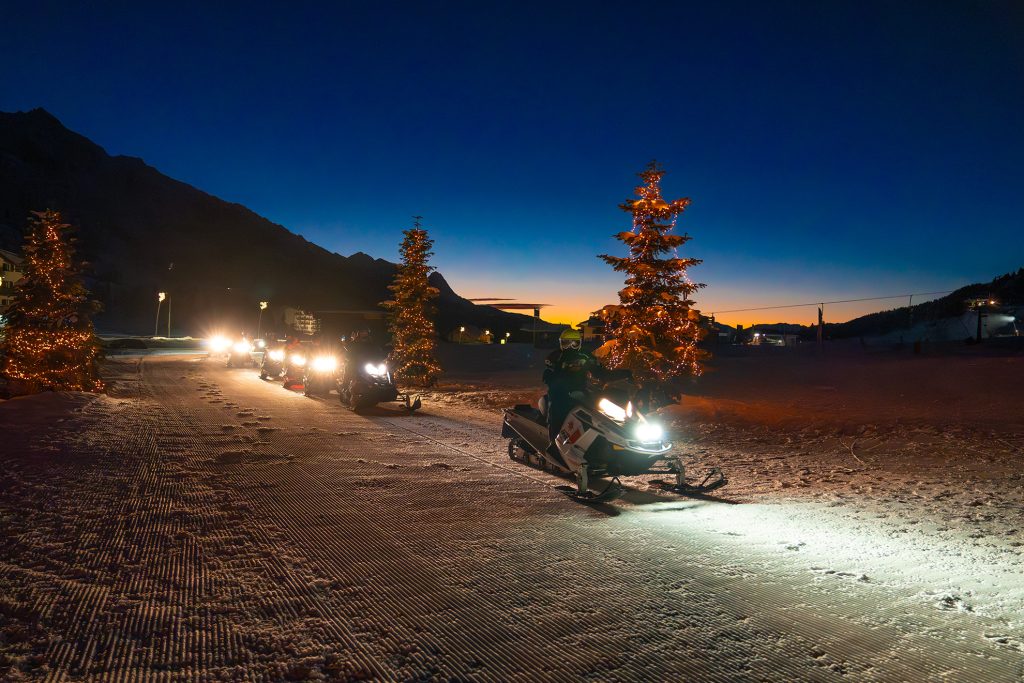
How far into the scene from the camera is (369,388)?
637 inches

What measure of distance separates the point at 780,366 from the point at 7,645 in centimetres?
3295

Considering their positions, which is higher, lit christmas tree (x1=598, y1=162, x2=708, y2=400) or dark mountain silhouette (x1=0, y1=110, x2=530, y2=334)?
dark mountain silhouette (x1=0, y1=110, x2=530, y2=334)

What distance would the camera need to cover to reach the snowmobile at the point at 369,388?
1617 centimetres

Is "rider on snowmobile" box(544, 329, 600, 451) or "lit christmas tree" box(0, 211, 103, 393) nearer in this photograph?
"rider on snowmobile" box(544, 329, 600, 451)

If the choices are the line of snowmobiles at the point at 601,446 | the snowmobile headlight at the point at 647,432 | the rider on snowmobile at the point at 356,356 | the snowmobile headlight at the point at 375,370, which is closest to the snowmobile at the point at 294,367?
the rider on snowmobile at the point at 356,356

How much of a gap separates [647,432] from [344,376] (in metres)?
11.3

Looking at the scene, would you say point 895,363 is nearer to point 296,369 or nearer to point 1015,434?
point 1015,434

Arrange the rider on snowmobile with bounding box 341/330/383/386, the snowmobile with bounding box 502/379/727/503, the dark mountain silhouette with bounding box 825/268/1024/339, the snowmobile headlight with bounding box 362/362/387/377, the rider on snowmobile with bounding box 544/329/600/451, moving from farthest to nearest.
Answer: the dark mountain silhouette with bounding box 825/268/1024/339
the rider on snowmobile with bounding box 341/330/383/386
the snowmobile headlight with bounding box 362/362/387/377
the rider on snowmobile with bounding box 544/329/600/451
the snowmobile with bounding box 502/379/727/503

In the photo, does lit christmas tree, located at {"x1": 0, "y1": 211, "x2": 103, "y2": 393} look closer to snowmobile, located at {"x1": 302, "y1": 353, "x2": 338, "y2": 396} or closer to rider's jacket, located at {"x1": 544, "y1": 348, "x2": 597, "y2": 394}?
snowmobile, located at {"x1": 302, "y1": 353, "x2": 338, "y2": 396}

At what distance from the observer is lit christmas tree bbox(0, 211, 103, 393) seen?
16969 millimetres

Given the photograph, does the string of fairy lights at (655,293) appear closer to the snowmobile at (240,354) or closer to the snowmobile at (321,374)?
the snowmobile at (321,374)

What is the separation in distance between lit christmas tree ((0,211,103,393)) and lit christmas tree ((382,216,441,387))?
10136 mm

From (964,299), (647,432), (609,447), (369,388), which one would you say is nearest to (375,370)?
(369,388)

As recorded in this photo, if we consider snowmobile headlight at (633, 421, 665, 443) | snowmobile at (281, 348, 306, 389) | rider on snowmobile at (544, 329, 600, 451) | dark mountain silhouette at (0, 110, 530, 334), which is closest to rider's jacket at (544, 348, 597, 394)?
rider on snowmobile at (544, 329, 600, 451)
